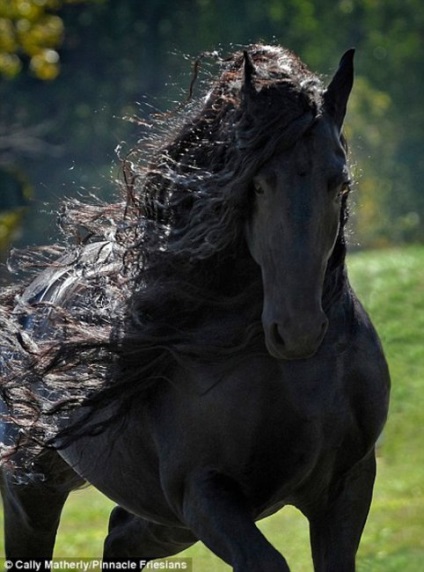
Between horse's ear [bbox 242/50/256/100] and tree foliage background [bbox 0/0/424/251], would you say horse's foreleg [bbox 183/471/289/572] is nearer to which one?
horse's ear [bbox 242/50/256/100]

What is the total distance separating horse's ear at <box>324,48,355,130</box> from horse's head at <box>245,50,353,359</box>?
0.19 ft

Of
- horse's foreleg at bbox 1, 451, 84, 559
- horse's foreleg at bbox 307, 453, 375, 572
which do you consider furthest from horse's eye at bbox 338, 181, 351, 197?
horse's foreleg at bbox 1, 451, 84, 559

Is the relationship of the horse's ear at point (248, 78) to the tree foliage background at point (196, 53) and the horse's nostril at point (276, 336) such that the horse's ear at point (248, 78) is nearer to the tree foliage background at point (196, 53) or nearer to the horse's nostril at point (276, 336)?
the horse's nostril at point (276, 336)

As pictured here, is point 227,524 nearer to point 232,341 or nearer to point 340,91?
point 232,341

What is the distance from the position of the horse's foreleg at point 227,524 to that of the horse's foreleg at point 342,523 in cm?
35

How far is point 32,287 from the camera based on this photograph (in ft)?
20.1

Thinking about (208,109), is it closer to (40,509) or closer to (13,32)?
(40,509)

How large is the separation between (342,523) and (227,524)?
1.60ft

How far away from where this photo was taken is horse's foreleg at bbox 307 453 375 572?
475 cm

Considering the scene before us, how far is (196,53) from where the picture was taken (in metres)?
32.8

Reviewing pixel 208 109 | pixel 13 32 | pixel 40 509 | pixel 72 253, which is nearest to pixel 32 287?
pixel 72 253

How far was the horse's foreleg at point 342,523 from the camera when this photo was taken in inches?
187

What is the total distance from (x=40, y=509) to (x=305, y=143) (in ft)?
8.33

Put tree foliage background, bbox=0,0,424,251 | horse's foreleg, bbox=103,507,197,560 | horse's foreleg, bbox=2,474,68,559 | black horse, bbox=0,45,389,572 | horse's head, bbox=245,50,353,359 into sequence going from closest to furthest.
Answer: horse's head, bbox=245,50,353,359
black horse, bbox=0,45,389,572
horse's foreleg, bbox=103,507,197,560
horse's foreleg, bbox=2,474,68,559
tree foliage background, bbox=0,0,424,251
